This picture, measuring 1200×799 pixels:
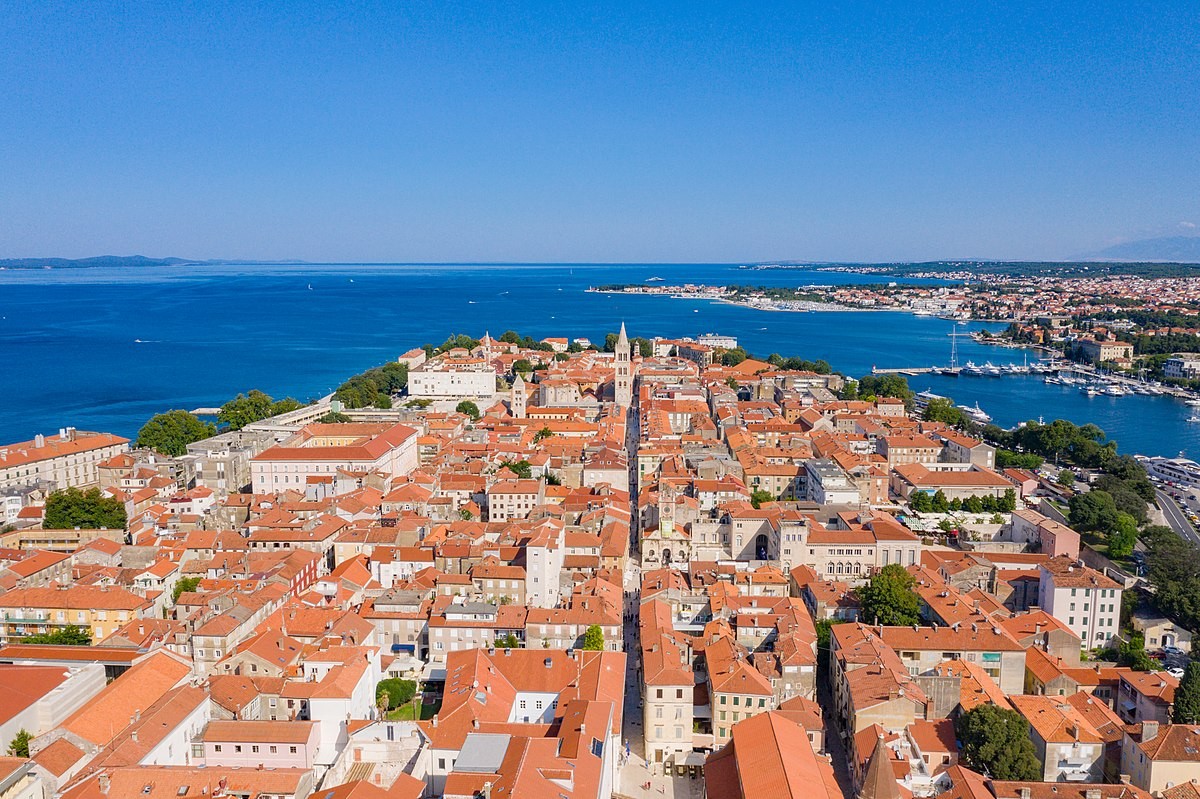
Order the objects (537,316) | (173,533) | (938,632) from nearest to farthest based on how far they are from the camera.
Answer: (938,632)
(173,533)
(537,316)

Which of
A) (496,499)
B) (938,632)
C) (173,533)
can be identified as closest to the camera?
(938,632)

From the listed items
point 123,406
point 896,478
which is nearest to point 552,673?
point 896,478

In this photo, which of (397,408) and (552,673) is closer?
(552,673)

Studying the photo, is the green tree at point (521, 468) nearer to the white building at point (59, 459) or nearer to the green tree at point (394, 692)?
the green tree at point (394, 692)

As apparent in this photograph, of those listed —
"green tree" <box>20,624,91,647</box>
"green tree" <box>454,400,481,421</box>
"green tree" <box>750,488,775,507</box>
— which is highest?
"green tree" <box>454,400,481,421</box>

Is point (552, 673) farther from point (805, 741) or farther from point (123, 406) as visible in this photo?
point (123, 406)

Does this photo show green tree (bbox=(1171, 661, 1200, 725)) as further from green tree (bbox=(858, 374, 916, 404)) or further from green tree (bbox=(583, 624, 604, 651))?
green tree (bbox=(858, 374, 916, 404))

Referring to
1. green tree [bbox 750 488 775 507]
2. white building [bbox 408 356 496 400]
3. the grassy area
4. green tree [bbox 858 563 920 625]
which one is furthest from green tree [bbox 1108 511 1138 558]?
white building [bbox 408 356 496 400]
